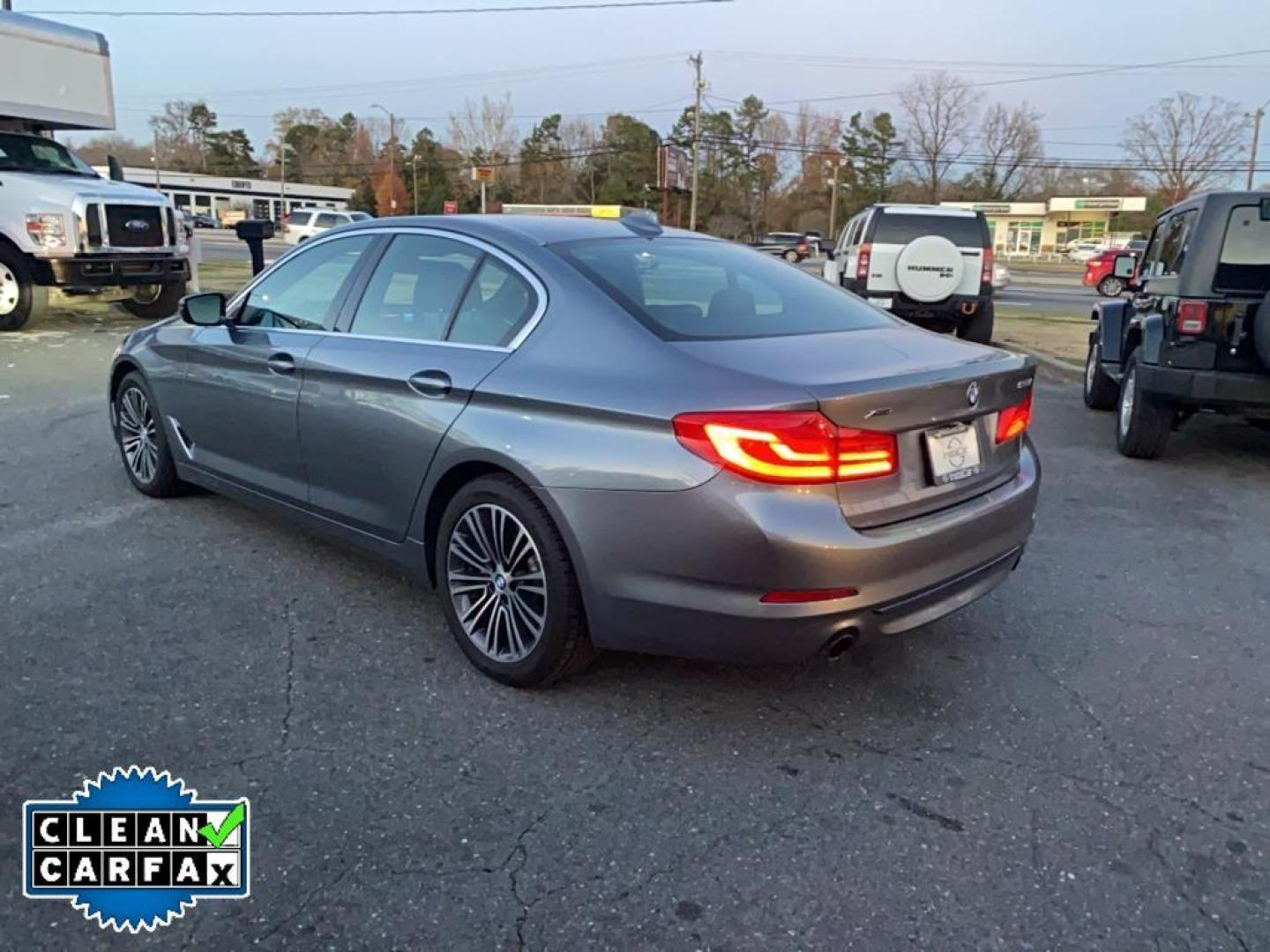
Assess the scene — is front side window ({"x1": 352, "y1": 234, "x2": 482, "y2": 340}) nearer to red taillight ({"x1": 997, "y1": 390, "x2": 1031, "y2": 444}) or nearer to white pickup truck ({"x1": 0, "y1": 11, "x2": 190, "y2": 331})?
red taillight ({"x1": 997, "y1": 390, "x2": 1031, "y2": 444})

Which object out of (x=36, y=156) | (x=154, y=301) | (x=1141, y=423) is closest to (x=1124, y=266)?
(x=1141, y=423)

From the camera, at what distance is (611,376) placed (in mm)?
3012

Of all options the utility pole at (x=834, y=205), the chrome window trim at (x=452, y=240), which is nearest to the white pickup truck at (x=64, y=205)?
the chrome window trim at (x=452, y=240)

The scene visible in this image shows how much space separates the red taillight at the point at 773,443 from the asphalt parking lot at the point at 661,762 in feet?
2.95

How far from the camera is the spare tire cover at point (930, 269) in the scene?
480 inches

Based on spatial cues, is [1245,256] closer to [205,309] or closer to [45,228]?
[205,309]

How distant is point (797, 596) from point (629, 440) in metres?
0.66

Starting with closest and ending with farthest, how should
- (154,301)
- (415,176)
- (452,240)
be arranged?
(452,240)
(154,301)
(415,176)

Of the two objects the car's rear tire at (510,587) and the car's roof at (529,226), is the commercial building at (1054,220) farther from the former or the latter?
the car's rear tire at (510,587)

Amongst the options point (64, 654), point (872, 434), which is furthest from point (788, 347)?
point (64, 654)

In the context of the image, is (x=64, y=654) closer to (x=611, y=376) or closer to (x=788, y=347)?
(x=611, y=376)

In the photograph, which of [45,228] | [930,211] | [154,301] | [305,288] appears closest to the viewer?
[305,288]

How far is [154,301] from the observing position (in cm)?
1458

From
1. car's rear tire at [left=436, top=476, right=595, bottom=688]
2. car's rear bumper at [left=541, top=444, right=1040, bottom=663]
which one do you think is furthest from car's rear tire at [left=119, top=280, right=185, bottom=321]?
car's rear bumper at [left=541, top=444, right=1040, bottom=663]
